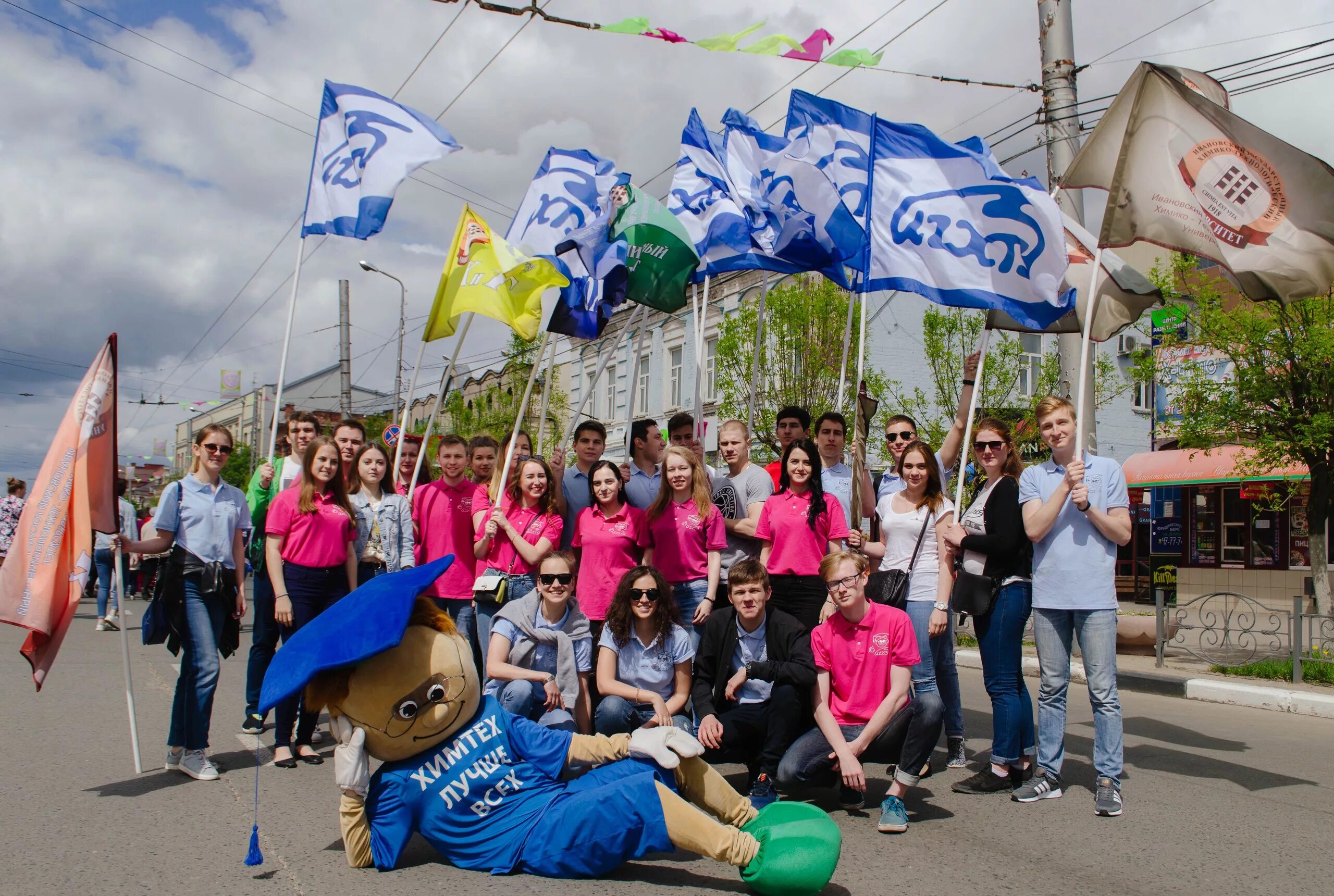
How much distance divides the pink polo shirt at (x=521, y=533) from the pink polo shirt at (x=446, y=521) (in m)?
0.28

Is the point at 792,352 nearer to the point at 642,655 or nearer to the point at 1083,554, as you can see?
the point at 1083,554

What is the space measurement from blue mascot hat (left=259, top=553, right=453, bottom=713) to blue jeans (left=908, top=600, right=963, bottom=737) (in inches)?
103

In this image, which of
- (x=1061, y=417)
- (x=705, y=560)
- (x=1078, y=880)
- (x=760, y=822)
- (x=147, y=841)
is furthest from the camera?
(x=705, y=560)

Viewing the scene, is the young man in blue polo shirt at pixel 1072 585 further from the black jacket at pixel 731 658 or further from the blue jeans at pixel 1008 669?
the black jacket at pixel 731 658

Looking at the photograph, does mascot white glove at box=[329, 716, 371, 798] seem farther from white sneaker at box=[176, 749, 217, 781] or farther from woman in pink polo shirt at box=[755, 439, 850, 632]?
woman in pink polo shirt at box=[755, 439, 850, 632]

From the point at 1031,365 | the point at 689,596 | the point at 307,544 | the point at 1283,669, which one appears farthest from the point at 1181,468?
the point at 307,544

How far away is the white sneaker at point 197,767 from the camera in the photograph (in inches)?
215

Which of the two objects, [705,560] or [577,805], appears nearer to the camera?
[577,805]

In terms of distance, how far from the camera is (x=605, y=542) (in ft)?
19.2

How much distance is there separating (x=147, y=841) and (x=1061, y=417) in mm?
4671

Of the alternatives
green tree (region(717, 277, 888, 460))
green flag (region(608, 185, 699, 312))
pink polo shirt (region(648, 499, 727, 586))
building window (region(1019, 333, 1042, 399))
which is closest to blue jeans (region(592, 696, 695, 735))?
pink polo shirt (region(648, 499, 727, 586))

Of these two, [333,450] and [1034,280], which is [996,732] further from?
[333,450]

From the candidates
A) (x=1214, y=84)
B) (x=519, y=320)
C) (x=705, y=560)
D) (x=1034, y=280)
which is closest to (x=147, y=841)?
(x=705, y=560)

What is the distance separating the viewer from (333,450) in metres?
5.96
